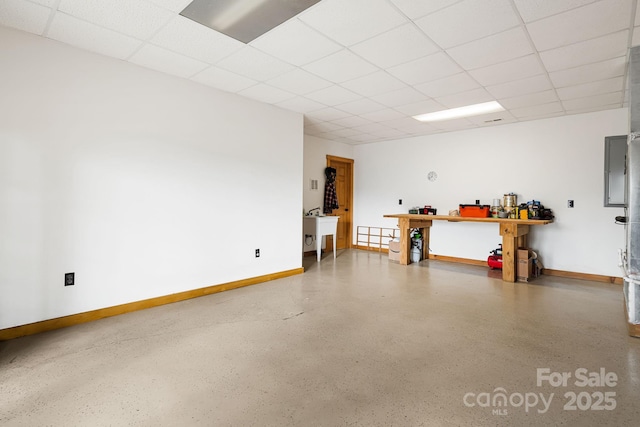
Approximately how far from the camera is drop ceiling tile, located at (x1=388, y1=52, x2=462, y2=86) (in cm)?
299

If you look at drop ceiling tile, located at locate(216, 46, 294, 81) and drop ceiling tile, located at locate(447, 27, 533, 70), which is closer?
drop ceiling tile, located at locate(447, 27, 533, 70)

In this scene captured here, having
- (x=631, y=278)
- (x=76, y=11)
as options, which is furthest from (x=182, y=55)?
(x=631, y=278)

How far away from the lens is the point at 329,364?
220cm

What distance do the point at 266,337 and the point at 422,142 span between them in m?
5.25

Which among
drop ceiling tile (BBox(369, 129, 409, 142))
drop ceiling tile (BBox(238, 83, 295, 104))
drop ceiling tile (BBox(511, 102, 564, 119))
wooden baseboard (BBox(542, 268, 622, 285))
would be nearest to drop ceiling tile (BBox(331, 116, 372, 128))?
drop ceiling tile (BBox(369, 129, 409, 142))

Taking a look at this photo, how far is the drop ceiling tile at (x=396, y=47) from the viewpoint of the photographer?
2.54 meters

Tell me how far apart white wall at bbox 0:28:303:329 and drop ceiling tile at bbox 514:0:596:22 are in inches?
122

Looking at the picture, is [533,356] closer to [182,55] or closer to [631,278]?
[631,278]

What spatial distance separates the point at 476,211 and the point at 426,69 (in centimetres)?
295

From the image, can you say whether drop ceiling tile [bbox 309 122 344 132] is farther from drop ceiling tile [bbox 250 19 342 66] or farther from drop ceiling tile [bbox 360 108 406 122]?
drop ceiling tile [bbox 250 19 342 66]

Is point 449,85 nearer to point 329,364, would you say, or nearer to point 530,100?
point 530,100

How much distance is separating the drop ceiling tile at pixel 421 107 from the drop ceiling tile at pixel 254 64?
1.98 meters

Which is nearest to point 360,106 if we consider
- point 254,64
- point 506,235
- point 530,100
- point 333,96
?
point 333,96

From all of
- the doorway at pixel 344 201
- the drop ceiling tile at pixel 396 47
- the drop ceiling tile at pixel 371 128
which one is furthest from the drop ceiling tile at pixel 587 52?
the doorway at pixel 344 201
